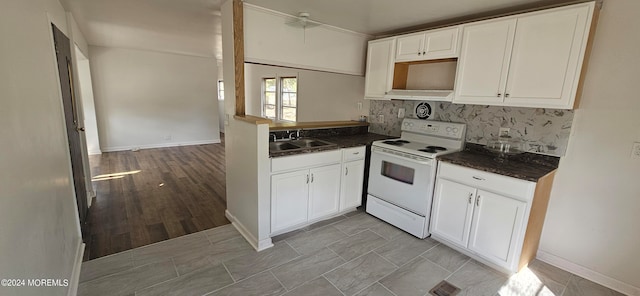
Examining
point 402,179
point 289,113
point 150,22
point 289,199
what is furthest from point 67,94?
point 402,179

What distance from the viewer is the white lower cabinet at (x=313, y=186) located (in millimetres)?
2508

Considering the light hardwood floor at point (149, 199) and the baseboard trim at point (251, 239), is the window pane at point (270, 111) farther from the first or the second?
the baseboard trim at point (251, 239)

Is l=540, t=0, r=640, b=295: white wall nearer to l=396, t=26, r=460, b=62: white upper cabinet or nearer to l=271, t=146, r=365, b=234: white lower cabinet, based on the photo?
l=396, t=26, r=460, b=62: white upper cabinet

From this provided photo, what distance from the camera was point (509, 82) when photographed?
2.24 metres

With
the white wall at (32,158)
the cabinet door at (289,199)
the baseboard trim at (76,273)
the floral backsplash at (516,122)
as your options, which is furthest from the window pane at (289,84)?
the baseboard trim at (76,273)

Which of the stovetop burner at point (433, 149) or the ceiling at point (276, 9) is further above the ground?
the ceiling at point (276, 9)

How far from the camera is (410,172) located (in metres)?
2.67

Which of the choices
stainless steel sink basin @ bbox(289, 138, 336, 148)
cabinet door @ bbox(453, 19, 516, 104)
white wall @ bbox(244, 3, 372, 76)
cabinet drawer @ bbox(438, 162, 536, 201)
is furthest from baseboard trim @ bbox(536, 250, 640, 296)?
white wall @ bbox(244, 3, 372, 76)

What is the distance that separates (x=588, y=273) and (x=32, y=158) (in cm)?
379

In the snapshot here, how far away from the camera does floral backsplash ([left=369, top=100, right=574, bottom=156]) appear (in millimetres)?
2250

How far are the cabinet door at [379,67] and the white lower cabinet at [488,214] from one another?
3.94ft

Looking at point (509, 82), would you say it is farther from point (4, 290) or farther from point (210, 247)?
point (4, 290)

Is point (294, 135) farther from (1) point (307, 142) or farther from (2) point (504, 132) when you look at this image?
(2) point (504, 132)

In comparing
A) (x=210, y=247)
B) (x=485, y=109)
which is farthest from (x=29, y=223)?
(x=485, y=109)
